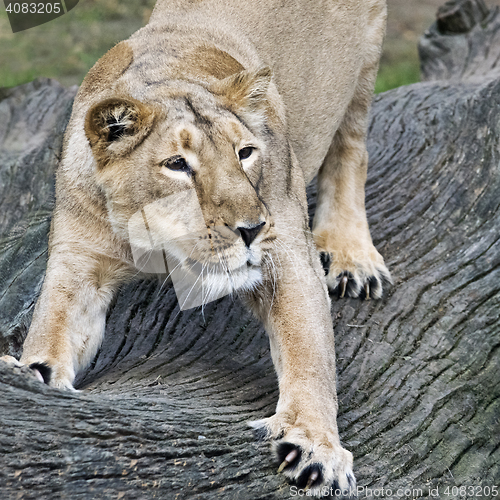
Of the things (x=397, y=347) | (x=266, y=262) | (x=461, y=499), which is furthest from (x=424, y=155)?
(x=461, y=499)

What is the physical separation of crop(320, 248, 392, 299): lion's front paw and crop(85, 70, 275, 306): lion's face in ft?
2.89

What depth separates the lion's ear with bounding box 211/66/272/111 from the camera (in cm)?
271

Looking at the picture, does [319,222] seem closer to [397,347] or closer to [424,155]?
[424,155]

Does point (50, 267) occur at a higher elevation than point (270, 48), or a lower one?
lower

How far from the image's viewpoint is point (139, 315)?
3.23m

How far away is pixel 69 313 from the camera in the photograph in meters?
2.67

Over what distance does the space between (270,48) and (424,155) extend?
1274mm

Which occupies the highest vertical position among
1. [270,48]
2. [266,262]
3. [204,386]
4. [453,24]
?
[270,48]

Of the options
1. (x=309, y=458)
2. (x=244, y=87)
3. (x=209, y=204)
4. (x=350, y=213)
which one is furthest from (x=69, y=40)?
(x=309, y=458)

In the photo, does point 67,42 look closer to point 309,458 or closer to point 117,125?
point 117,125

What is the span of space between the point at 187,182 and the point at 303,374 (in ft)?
2.62

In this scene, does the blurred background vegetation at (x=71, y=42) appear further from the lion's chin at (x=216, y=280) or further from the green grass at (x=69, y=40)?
the lion's chin at (x=216, y=280)

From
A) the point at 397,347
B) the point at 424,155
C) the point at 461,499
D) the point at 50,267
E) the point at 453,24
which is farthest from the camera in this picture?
the point at 453,24

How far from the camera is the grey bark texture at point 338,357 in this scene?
1826 millimetres
